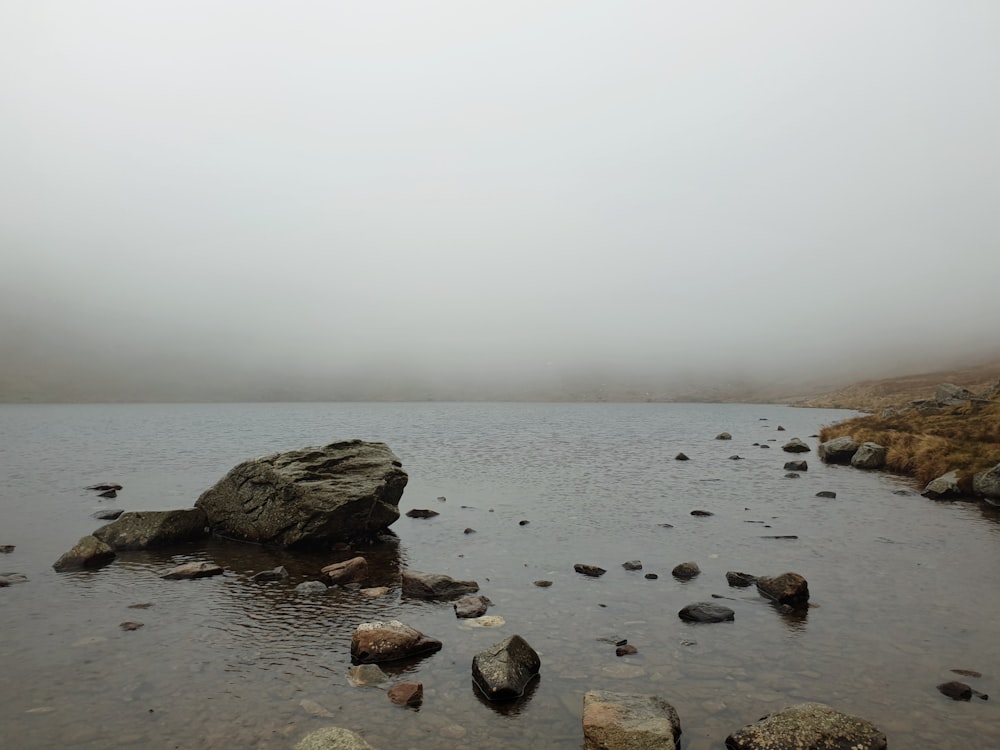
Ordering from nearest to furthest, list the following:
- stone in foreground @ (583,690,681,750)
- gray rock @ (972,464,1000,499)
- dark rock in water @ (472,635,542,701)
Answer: stone in foreground @ (583,690,681,750), dark rock in water @ (472,635,542,701), gray rock @ (972,464,1000,499)

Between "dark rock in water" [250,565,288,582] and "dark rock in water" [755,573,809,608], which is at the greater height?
"dark rock in water" [755,573,809,608]

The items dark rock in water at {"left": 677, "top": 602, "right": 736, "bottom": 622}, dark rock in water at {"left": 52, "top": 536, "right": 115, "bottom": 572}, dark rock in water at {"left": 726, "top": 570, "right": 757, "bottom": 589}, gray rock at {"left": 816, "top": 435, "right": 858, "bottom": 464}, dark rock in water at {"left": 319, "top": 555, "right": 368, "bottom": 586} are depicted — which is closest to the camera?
dark rock in water at {"left": 677, "top": 602, "right": 736, "bottom": 622}

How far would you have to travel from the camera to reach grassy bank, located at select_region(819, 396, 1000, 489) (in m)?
38.9

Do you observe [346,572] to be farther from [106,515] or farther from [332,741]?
[106,515]

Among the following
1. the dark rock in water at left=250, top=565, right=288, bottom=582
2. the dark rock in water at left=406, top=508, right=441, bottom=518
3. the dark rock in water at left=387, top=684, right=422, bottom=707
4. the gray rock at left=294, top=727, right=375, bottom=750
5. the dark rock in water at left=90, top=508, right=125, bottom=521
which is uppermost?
the gray rock at left=294, top=727, right=375, bottom=750

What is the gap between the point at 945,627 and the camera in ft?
50.6

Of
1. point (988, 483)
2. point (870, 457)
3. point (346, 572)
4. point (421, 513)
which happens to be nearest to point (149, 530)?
point (346, 572)

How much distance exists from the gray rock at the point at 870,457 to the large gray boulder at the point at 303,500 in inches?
1721

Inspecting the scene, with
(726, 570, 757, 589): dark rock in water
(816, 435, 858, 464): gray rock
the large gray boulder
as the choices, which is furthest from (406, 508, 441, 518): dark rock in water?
(816, 435, 858, 464): gray rock

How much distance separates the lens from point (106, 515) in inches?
1208

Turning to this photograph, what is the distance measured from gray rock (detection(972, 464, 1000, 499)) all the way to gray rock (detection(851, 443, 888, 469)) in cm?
1622

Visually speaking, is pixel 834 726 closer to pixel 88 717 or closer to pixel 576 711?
pixel 576 711

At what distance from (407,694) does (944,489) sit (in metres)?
37.2

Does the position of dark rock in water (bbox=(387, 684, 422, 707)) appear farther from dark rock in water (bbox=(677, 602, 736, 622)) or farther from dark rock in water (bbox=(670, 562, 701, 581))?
dark rock in water (bbox=(670, 562, 701, 581))
